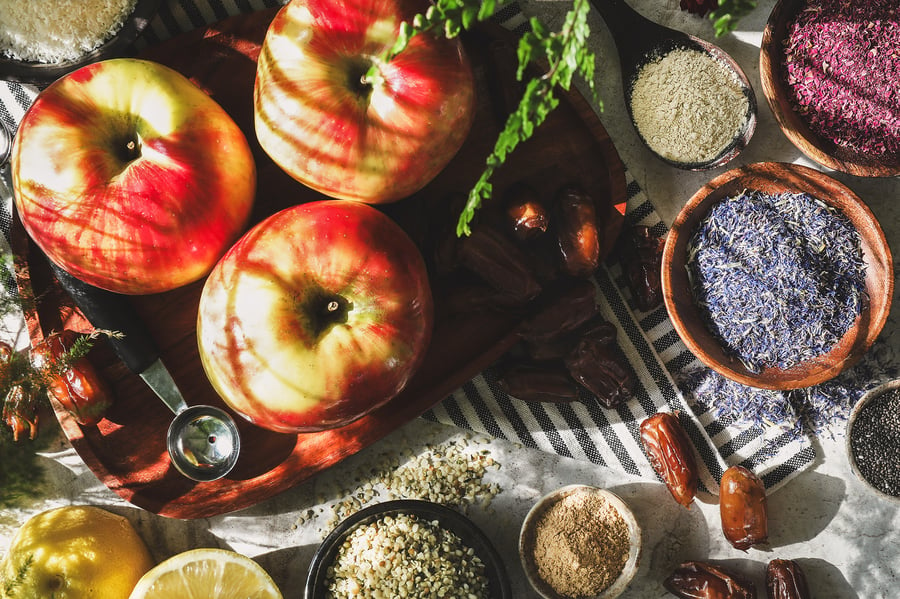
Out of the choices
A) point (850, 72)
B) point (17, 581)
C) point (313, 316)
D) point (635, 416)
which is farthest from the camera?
point (635, 416)

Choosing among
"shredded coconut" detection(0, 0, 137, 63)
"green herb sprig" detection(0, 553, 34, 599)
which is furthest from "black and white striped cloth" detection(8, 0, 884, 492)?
"green herb sprig" detection(0, 553, 34, 599)

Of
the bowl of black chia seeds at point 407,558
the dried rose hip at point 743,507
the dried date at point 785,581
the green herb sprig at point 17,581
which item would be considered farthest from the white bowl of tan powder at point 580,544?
the green herb sprig at point 17,581

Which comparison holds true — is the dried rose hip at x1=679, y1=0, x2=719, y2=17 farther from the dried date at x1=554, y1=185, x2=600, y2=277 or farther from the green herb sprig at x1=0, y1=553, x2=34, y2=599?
the green herb sprig at x1=0, y1=553, x2=34, y2=599

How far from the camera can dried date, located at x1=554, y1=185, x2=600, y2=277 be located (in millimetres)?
1542

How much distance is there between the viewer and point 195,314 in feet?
5.19

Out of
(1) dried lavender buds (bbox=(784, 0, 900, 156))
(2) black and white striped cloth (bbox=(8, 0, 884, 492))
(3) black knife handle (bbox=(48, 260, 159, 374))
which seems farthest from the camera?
(2) black and white striped cloth (bbox=(8, 0, 884, 492))

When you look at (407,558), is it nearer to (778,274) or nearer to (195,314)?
(195,314)

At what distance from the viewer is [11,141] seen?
1653 millimetres

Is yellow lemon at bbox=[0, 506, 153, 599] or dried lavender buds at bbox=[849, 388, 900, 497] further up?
yellow lemon at bbox=[0, 506, 153, 599]

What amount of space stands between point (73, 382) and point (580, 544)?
111 cm

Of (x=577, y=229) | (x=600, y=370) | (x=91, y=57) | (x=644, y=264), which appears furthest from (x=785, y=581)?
(x=91, y=57)

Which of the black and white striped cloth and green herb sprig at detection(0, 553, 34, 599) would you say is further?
the black and white striped cloth

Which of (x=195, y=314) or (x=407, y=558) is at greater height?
(x=195, y=314)

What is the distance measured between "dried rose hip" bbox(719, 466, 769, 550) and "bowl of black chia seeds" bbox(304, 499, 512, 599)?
52cm
